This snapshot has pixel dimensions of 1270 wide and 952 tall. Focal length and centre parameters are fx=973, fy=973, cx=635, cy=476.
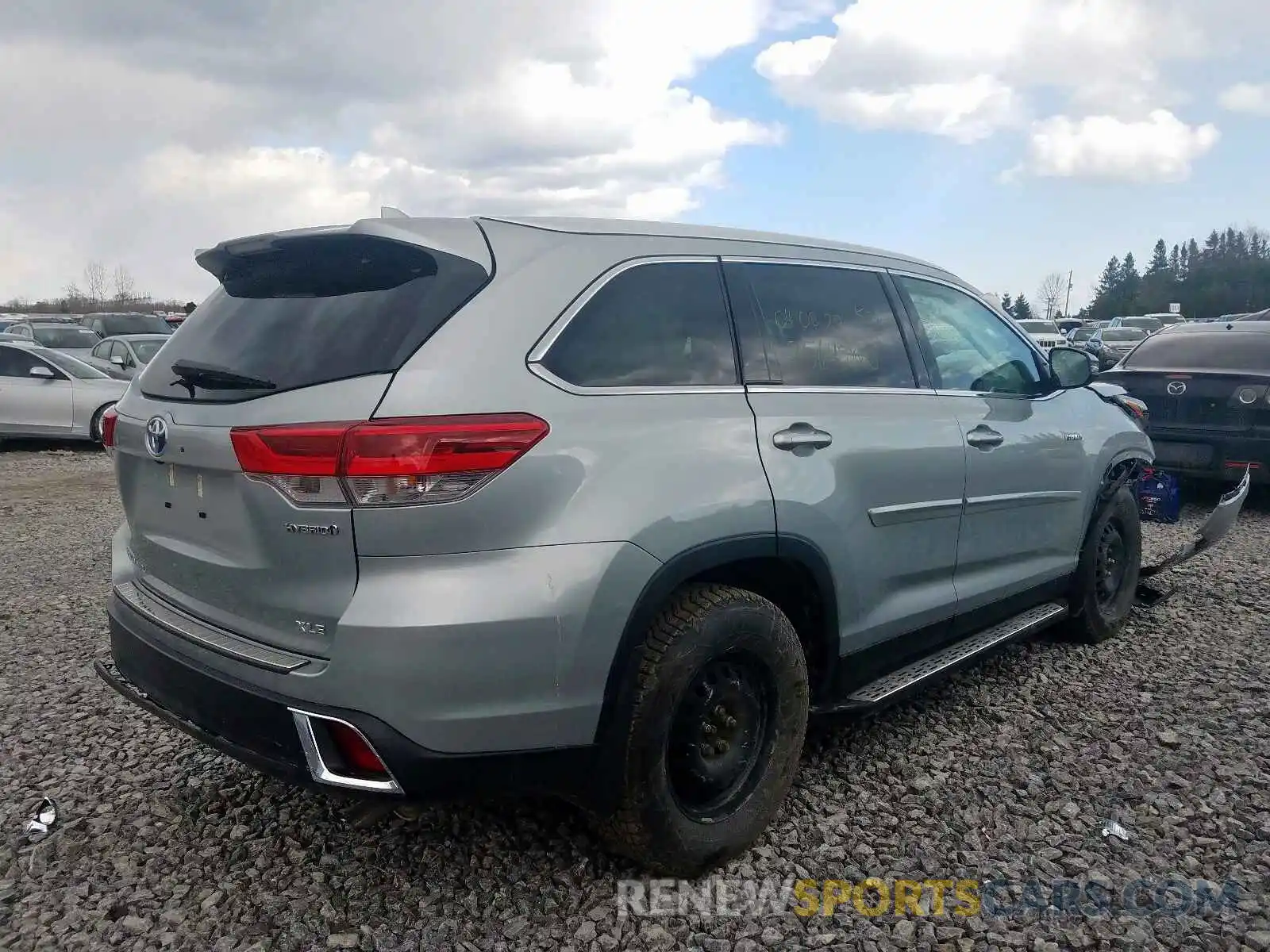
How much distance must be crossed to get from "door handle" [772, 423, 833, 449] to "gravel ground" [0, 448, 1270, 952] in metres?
1.20

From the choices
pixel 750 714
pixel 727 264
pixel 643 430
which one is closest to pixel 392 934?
pixel 750 714

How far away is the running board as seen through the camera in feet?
10.4

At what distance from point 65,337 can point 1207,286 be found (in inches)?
2932

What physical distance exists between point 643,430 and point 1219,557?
5.59 metres

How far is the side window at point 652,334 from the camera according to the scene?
254cm

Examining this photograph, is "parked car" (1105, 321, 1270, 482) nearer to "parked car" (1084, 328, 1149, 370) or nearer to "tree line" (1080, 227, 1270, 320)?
"parked car" (1084, 328, 1149, 370)

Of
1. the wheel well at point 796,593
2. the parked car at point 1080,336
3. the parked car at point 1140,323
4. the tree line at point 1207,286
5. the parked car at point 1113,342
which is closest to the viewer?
the wheel well at point 796,593

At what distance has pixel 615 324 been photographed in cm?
267

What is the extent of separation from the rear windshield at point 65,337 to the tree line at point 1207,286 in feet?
218

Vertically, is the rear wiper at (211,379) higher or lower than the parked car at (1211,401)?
higher

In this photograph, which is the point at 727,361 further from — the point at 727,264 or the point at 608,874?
the point at 608,874

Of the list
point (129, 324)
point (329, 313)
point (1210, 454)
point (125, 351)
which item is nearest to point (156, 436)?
point (329, 313)

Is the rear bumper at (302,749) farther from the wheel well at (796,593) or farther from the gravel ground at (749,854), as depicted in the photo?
the wheel well at (796,593)

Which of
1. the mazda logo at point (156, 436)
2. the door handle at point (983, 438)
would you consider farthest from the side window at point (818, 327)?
the mazda logo at point (156, 436)
